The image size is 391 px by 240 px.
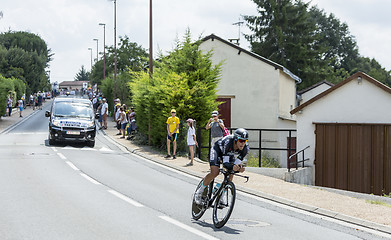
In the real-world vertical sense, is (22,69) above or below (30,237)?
above

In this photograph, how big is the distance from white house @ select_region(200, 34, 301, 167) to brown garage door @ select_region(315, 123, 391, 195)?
1161 cm

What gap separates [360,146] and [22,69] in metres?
62.7

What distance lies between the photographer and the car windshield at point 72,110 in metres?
22.8

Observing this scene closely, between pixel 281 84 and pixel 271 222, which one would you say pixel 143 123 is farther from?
pixel 271 222

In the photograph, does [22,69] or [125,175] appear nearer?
[125,175]

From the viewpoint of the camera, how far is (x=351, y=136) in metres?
20.3

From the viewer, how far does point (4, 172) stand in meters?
13.7

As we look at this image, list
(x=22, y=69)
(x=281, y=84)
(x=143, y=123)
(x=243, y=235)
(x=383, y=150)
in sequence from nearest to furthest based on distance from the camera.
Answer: (x=243, y=235) < (x=383, y=150) < (x=143, y=123) < (x=281, y=84) < (x=22, y=69)

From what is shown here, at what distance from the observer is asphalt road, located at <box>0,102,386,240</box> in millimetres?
7594

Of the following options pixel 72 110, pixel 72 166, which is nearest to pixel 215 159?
pixel 72 166

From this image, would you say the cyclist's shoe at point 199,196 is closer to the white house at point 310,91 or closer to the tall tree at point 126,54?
the white house at point 310,91

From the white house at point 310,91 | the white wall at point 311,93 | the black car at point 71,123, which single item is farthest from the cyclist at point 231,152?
the white wall at point 311,93

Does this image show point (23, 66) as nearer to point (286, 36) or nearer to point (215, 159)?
point (286, 36)

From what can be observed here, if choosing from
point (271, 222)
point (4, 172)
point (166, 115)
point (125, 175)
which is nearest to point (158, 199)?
point (271, 222)
